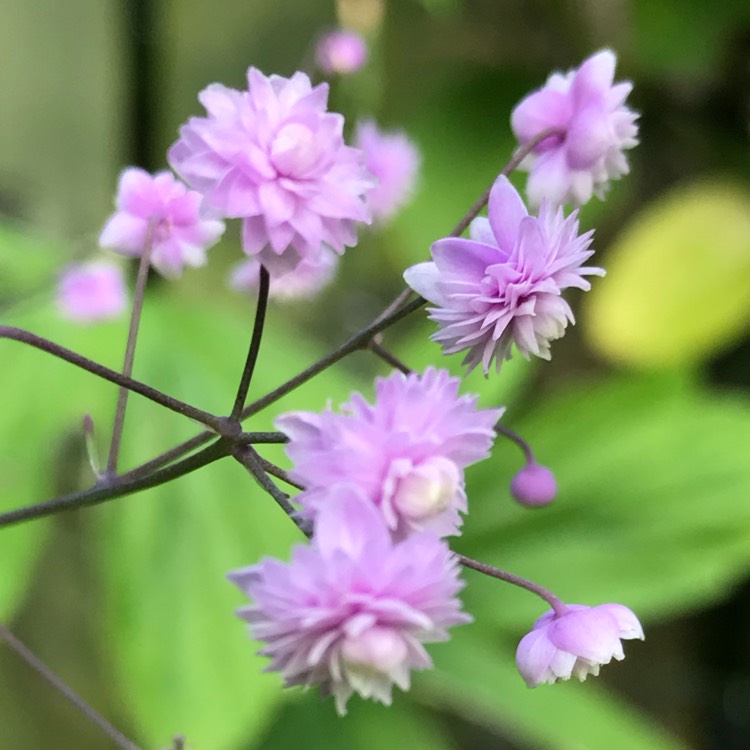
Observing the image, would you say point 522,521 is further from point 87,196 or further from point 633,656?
point 87,196

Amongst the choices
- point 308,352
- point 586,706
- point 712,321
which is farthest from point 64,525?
point 712,321

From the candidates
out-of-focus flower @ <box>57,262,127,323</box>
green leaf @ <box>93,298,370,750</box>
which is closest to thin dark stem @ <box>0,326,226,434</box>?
out-of-focus flower @ <box>57,262,127,323</box>

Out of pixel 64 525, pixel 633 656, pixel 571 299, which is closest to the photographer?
pixel 64 525

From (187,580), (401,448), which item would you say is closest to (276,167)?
(401,448)

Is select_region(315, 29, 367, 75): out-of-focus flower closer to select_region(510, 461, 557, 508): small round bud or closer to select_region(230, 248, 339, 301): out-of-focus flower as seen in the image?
select_region(230, 248, 339, 301): out-of-focus flower

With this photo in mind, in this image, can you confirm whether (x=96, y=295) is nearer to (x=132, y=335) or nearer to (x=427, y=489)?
(x=132, y=335)

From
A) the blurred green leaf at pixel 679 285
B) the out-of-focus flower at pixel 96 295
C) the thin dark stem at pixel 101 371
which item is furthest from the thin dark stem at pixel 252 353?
the blurred green leaf at pixel 679 285
